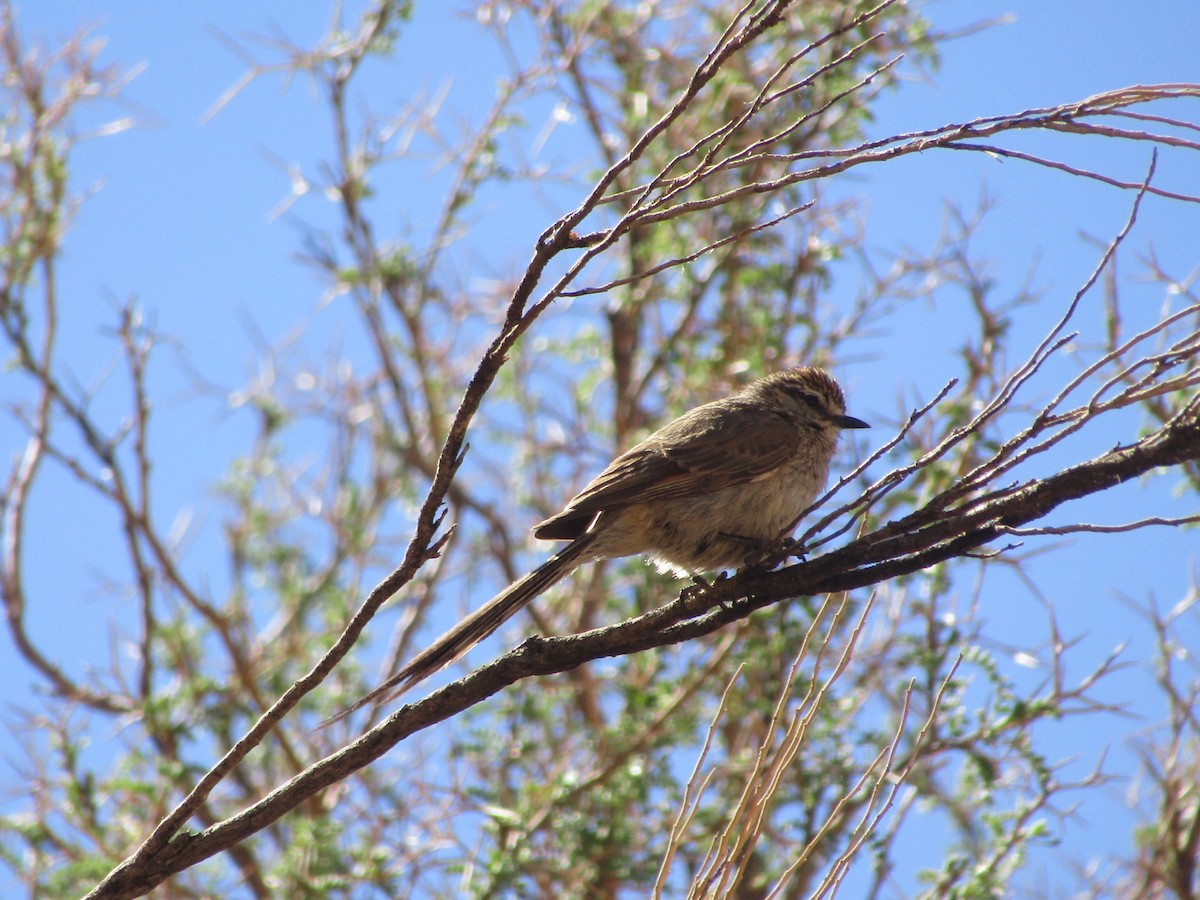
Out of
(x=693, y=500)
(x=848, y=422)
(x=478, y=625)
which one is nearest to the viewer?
(x=478, y=625)

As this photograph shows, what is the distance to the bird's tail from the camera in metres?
3.45

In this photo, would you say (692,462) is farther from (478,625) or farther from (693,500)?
(478,625)

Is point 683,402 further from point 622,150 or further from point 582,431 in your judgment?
point 622,150

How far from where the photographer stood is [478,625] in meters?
3.72

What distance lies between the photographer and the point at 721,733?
618 centimetres

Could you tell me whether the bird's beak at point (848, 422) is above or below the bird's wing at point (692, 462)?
above

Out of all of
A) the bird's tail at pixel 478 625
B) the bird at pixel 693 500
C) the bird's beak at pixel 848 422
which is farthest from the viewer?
the bird's beak at pixel 848 422

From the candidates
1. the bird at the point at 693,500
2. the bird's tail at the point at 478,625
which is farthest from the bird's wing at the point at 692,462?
the bird's tail at the point at 478,625

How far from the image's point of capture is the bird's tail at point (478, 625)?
3.45 metres

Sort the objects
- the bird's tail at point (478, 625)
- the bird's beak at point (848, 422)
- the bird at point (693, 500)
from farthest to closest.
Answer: the bird's beak at point (848, 422)
the bird at point (693, 500)
the bird's tail at point (478, 625)

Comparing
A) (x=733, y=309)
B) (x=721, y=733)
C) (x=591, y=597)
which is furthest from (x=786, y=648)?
(x=733, y=309)

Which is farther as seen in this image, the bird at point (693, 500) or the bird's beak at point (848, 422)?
the bird's beak at point (848, 422)

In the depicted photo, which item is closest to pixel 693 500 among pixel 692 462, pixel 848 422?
pixel 692 462

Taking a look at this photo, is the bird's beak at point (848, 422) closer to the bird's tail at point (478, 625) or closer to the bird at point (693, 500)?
the bird at point (693, 500)
